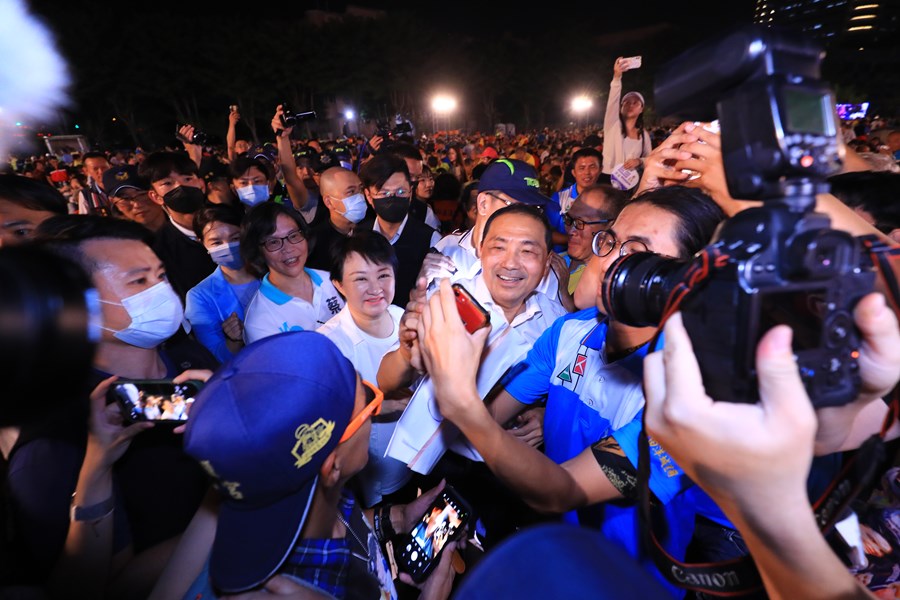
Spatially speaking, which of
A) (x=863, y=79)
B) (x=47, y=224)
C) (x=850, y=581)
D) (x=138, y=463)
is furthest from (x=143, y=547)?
(x=863, y=79)

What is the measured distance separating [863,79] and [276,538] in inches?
2182

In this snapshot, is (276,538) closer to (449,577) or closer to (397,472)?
(449,577)

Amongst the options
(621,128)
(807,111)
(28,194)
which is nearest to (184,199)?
(28,194)

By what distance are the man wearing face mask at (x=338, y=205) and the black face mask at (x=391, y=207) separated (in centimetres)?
25

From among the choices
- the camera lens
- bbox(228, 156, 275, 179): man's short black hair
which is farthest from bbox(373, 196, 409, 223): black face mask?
the camera lens

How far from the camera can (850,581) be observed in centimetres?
83

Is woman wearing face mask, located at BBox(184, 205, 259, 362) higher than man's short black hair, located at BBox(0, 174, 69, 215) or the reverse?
the reverse

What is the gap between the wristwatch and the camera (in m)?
1.55

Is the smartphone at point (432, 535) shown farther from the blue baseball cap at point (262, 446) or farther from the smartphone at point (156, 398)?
the smartphone at point (156, 398)

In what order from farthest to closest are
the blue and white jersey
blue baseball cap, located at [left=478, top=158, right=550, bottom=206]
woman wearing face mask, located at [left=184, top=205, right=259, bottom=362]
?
blue baseball cap, located at [left=478, top=158, right=550, bottom=206] < woman wearing face mask, located at [left=184, top=205, right=259, bottom=362] < the blue and white jersey

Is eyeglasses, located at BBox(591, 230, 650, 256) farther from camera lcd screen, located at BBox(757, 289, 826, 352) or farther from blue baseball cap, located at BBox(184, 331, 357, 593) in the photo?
blue baseball cap, located at BBox(184, 331, 357, 593)

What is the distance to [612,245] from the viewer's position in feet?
6.78

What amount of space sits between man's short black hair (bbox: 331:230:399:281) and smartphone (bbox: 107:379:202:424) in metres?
1.54

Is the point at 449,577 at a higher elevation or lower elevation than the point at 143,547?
lower
